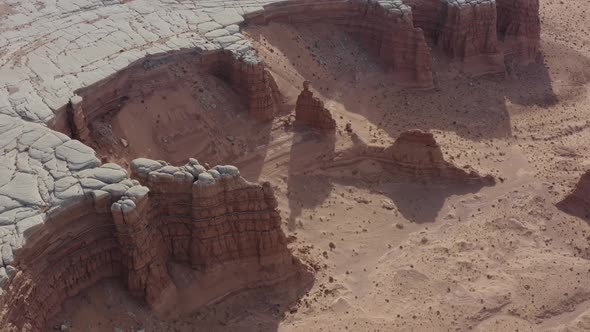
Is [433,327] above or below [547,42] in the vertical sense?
below

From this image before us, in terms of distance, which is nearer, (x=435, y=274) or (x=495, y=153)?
(x=435, y=274)

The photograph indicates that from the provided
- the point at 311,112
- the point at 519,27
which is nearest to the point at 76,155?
the point at 311,112

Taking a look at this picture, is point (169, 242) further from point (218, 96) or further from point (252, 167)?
point (218, 96)

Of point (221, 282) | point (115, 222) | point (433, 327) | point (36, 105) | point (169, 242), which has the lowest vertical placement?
Result: point (433, 327)

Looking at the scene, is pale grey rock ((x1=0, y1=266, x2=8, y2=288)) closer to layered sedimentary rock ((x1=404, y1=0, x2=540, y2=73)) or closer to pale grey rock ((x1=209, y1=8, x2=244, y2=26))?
pale grey rock ((x1=209, y1=8, x2=244, y2=26))

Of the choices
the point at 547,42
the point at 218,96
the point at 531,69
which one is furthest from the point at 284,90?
the point at 547,42

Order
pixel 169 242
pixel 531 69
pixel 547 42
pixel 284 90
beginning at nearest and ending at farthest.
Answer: pixel 169 242 < pixel 284 90 < pixel 531 69 < pixel 547 42

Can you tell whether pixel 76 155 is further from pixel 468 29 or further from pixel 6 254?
pixel 468 29

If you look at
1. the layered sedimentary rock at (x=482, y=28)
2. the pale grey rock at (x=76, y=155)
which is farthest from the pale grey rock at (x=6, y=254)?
the layered sedimentary rock at (x=482, y=28)
